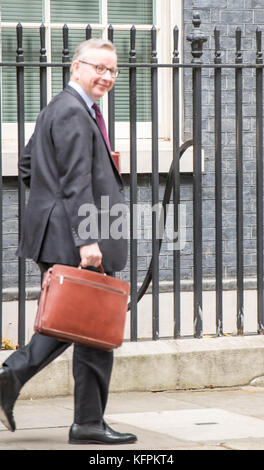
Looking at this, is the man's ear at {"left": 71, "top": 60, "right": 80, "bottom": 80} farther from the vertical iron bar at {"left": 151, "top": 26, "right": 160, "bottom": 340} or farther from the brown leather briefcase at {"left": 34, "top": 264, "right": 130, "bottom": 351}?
the vertical iron bar at {"left": 151, "top": 26, "right": 160, "bottom": 340}

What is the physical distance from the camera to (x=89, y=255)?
4934 millimetres

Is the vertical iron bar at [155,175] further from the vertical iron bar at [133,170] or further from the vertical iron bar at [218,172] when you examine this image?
the vertical iron bar at [218,172]

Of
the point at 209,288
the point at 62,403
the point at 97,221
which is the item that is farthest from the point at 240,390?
the point at 97,221

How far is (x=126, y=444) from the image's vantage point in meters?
5.16

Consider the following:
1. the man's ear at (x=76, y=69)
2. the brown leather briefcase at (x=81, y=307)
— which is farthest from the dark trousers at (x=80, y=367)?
the man's ear at (x=76, y=69)

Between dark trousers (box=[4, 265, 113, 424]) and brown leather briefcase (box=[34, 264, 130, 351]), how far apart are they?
0.14m

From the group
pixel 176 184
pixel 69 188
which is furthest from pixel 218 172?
pixel 69 188

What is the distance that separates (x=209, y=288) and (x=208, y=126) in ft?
3.96

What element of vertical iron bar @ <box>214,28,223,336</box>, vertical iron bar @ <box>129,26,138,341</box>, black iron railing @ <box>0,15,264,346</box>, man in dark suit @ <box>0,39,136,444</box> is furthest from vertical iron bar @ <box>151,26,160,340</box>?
man in dark suit @ <box>0,39,136,444</box>

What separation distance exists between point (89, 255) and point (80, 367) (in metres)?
0.56

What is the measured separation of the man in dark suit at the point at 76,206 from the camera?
4945 millimetres

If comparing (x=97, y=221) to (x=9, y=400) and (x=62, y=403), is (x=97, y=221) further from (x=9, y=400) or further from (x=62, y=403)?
(x=62, y=403)

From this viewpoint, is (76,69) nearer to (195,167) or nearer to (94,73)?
(94,73)

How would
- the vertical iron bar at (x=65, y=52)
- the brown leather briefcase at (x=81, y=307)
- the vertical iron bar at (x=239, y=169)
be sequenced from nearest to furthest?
1. the brown leather briefcase at (x=81, y=307)
2. the vertical iron bar at (x=65, y=52)
3. the vertical iron bar at (x=239, y=169)
